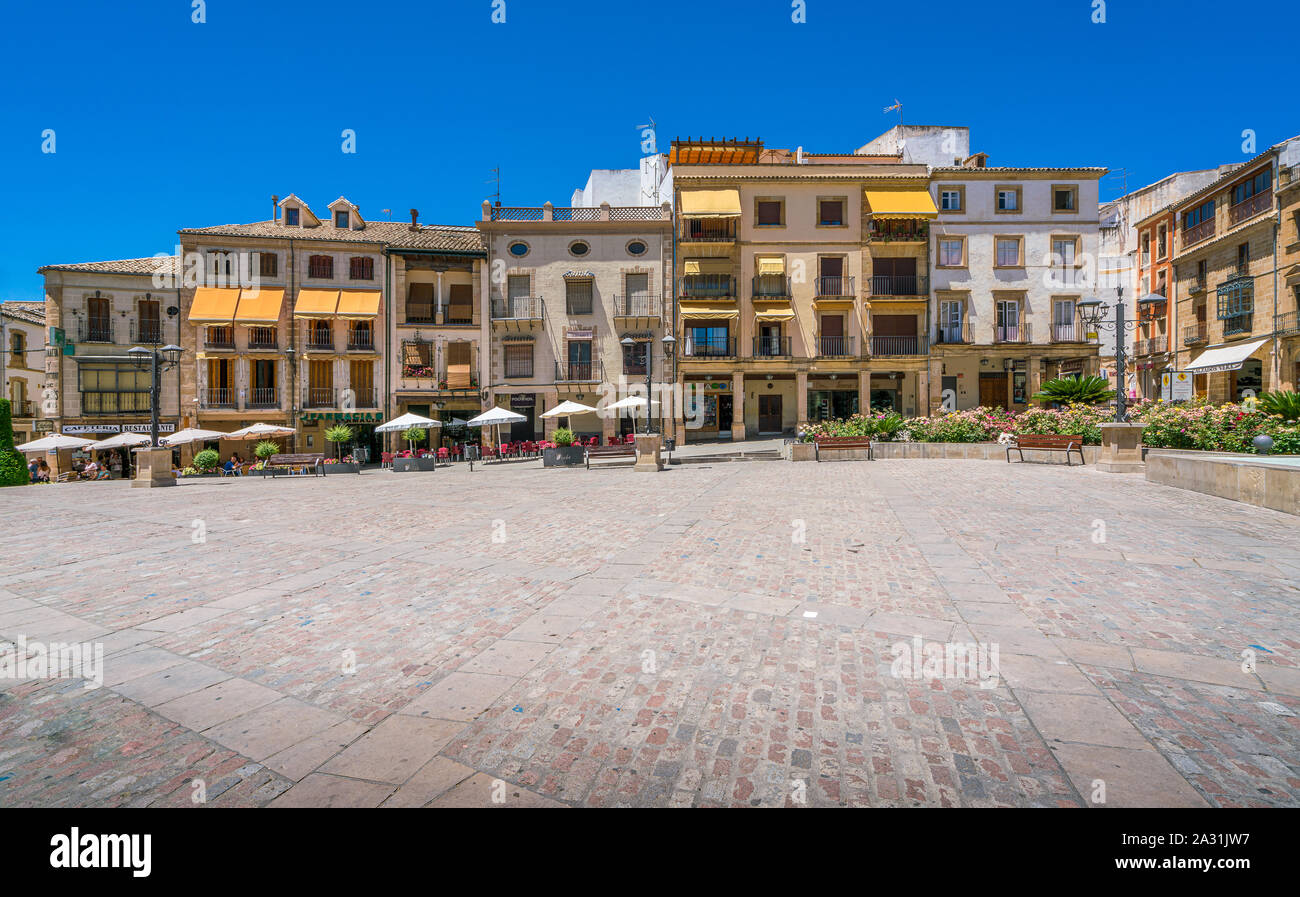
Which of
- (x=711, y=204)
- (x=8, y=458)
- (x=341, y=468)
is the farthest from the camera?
(x=711, y=204)

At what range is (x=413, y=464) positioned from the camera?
23.8 meters

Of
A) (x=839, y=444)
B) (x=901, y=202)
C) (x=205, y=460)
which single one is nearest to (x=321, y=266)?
(x=205, y=460)

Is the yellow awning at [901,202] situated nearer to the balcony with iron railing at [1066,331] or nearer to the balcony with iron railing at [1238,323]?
the balcony with iron railing at [1066,331]

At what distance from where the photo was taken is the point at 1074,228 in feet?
101

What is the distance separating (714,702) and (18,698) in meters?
3.81

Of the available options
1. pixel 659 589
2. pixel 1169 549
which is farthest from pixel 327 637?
pixel 1169 549

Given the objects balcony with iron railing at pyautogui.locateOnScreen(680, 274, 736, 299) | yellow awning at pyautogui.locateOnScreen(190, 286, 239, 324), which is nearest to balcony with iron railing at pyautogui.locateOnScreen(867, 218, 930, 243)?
balcony with iron railing at pyautogui.locateOnScreen(680, 274, 736, 299)

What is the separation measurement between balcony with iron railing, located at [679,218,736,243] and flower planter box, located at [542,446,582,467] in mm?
15068

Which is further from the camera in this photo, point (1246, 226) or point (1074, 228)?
point (1074, 228)

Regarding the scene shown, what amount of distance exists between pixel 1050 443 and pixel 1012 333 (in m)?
17.9

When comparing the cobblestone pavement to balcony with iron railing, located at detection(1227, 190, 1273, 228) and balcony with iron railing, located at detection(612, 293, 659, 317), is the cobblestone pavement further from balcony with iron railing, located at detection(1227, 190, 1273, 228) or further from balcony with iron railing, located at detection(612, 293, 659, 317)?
balcony with iron railing, located at detection(1227, 190, 1273, 228)

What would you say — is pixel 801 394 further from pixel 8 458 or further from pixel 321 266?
pixel 8 458
